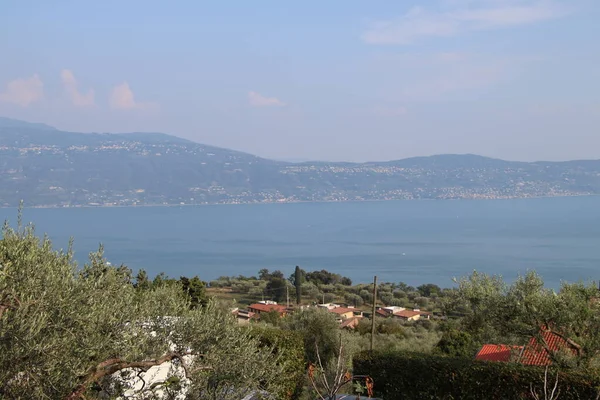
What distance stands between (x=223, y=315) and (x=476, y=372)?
4.21 metres

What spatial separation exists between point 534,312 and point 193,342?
5.66m

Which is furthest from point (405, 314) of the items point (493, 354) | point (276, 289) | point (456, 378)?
point (456, 378)

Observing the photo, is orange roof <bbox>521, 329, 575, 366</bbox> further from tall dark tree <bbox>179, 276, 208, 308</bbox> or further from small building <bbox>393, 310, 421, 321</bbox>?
small building <bbox>393, 310, 421, 321</bbox>

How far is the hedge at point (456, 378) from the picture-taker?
8.32m

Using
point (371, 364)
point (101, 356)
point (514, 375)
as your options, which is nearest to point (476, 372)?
point (514, 375)

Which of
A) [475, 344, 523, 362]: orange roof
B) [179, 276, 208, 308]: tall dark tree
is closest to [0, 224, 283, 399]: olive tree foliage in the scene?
[475, 344, 523, 362]: orange roof

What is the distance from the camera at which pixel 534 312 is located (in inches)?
373

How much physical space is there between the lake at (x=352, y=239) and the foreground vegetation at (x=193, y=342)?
33828mm

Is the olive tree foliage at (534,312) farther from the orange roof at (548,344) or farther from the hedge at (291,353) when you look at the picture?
the hedge at (291,353)

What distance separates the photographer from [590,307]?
9508 mm

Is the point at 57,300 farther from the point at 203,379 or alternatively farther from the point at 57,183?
the point at 57,183

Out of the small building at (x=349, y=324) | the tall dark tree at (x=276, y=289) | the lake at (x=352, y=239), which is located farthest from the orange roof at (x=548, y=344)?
the tall dark tree at (x=276, y=289)

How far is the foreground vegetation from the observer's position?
5.35 metres

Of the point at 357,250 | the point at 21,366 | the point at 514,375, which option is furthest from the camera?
the point at 357,250
